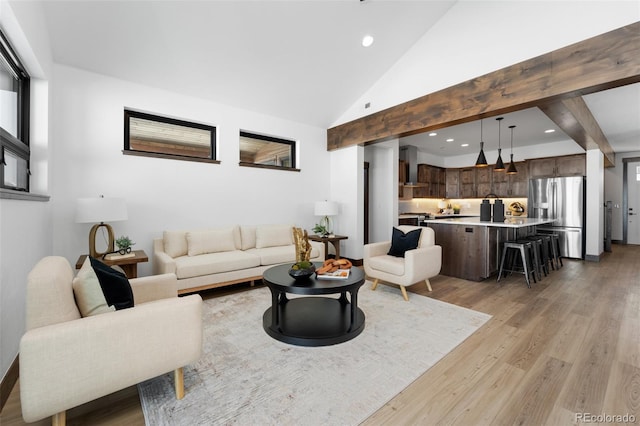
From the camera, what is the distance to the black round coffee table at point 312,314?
2285mm

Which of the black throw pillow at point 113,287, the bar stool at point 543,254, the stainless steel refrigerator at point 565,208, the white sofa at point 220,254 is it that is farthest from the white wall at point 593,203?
the black throw pillow at point 113,287

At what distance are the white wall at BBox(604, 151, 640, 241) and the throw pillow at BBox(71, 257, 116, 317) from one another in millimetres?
11340

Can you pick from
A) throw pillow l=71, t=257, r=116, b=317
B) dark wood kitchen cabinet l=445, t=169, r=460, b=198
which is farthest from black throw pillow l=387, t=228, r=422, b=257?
dark wood kitchen cabinet l=445, t=169, r=460, b=198

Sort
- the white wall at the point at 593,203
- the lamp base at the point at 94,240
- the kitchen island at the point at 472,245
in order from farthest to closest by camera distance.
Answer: the white wall at the point at 593,203, the kitchen island at the point at 472,245, the lamp base at the point at 94,240

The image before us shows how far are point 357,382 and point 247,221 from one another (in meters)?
3.35

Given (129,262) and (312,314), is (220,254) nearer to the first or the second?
(129,262)

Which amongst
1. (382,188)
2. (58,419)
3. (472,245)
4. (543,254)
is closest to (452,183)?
(382,188)

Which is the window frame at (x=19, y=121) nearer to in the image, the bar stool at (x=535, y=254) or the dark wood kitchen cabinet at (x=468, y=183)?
the bar stool at (x=535, y=254)

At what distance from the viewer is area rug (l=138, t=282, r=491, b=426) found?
1.56 m

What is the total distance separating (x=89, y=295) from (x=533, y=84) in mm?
4249

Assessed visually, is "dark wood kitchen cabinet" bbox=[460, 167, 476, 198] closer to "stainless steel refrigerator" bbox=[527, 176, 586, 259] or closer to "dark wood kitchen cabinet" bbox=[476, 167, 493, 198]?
"dark wood kitchen cabinet" bbox=[476, 167, 493, 198]

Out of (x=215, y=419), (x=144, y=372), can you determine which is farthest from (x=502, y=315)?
(x=144, y=372)

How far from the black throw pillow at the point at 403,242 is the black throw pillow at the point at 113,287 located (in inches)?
120

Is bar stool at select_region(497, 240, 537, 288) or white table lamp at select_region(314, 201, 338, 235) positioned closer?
bar stool at select_region(497, 240, 537, 288)
